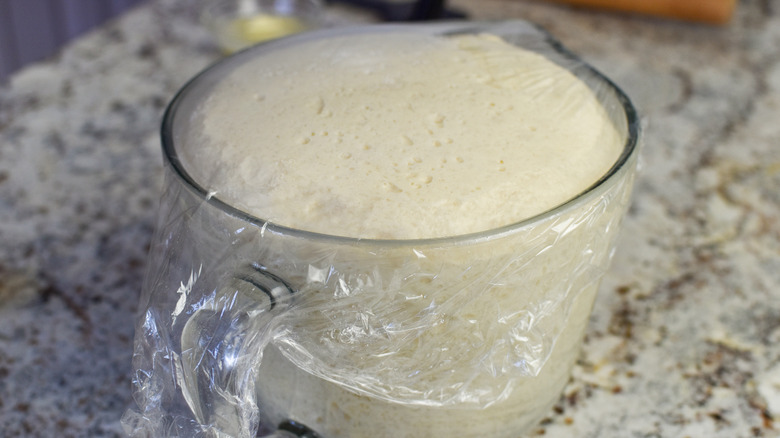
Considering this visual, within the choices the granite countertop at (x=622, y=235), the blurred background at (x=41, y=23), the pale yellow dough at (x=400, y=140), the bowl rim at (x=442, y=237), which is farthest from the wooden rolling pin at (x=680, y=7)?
the blurred background at (x=41, y=23)

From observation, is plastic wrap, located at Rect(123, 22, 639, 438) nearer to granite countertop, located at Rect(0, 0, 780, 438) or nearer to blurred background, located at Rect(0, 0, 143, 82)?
granite countertop, located at Rect(0, 0, 780, 438)

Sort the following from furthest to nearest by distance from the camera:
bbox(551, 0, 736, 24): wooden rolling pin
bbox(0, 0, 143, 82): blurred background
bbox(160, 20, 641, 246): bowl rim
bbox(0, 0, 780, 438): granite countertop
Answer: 1. bbox(0, 0, 143, 82): blurred background
2. bbox(551, 0, 736, 24): wooden rolling pin
3. bbox(0, 0, 780, 438): granite countertop
4. bbox(160, 20, 641, 246): bowl rim

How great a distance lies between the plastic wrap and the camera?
40cm

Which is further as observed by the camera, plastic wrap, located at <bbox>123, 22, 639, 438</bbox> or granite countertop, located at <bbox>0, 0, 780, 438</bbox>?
granite countertop, located at <bbox>0, 0, 780, 438</bbox>

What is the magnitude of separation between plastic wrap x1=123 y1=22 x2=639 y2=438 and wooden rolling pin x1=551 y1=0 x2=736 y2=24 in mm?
867

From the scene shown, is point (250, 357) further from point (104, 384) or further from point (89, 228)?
point (89, 228)

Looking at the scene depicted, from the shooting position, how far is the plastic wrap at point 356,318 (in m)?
0.40

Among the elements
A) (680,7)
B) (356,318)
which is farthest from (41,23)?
(356,318)

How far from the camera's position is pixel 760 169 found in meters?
0.91

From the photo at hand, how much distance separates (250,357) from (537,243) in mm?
184

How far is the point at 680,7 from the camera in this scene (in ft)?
4.10

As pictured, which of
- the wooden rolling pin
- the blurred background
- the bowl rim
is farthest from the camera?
the blurred background

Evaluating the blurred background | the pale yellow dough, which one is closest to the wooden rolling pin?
the pale yellow dough

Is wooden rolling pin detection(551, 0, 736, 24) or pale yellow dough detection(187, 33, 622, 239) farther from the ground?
pale yellow dough detection(187, 33, 622, 239)
